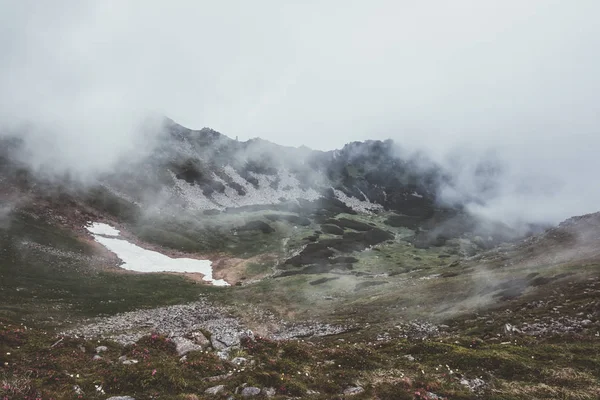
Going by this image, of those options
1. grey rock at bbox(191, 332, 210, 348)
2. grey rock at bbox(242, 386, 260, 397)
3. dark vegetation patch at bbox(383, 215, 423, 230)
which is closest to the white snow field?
grey rock at bbox(191, 332, 210, 348)

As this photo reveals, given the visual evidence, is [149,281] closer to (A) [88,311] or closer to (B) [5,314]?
(A) [88,311]

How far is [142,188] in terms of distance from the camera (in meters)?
144

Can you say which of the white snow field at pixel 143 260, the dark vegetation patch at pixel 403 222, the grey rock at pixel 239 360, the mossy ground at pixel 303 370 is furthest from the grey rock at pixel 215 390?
the dark vegetation patch at pixel 403 222

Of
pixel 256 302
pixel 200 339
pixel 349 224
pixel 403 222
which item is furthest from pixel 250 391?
pixel 403 222

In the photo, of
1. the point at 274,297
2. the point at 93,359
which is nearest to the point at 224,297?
the point at 274,297

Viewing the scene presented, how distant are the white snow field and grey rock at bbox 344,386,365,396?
223ft

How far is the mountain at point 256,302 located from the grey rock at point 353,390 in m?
0.34

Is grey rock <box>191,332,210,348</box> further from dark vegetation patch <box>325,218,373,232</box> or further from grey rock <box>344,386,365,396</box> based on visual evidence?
dark vegetation patch <box>325,218,373,232</box>

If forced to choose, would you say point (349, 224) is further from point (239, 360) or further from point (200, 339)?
point (239, 360)

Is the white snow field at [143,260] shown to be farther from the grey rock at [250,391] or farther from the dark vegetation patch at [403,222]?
the dark vegetation patch at [403,222]

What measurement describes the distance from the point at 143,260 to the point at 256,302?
39.0 metres

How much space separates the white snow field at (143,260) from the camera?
8444 cm

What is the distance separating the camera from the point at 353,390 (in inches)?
698

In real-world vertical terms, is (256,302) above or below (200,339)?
below
